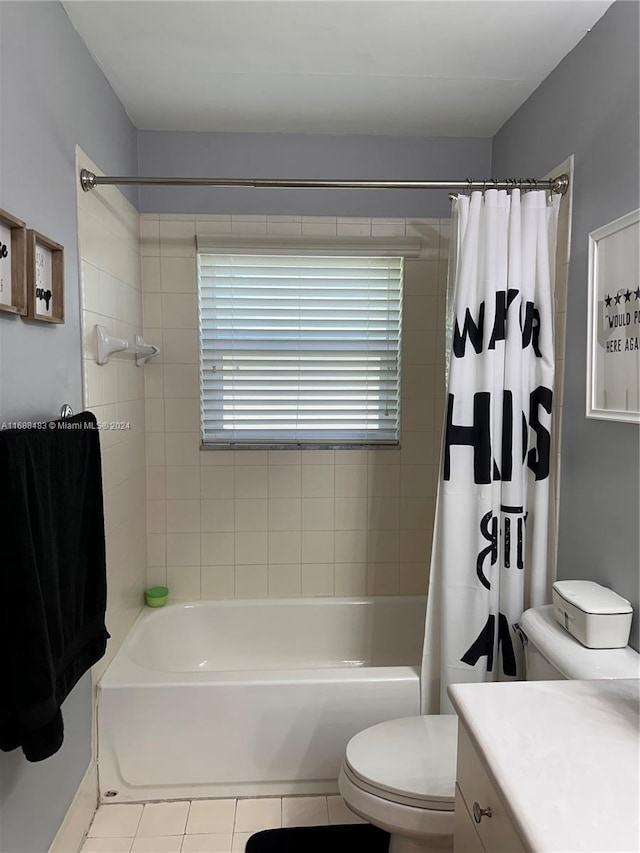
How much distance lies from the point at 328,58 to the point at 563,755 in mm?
2069

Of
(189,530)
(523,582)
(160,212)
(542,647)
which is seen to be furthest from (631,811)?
(160,212)

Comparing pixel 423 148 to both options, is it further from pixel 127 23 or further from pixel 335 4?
pixel 127 23

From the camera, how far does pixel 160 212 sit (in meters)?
2.66

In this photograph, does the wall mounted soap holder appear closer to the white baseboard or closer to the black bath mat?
the white baseboard

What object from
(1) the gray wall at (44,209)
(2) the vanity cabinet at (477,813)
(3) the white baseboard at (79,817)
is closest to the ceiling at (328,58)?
(1) the gray wall at (44,209)

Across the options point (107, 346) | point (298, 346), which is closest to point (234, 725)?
point (107, 346)

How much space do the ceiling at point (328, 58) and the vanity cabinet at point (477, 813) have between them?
189 centimetres

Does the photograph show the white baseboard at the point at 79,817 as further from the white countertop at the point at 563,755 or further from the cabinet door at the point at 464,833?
the white countertop at the point at 563,755

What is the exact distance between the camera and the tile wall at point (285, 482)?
107 inches

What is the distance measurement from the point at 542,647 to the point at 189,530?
1.68 metres

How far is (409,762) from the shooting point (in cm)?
165

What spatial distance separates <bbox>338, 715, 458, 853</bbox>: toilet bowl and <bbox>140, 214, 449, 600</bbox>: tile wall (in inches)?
43.1

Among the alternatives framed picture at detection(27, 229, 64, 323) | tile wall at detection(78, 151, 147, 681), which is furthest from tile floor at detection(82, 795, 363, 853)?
framed picture at detection(27, 229, 64, 323)

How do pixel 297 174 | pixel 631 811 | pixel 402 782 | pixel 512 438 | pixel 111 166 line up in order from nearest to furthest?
pixel 631 811 < pixel 402 782 < pixel 512 438 < pixel 111 166 < pixel 297 174
